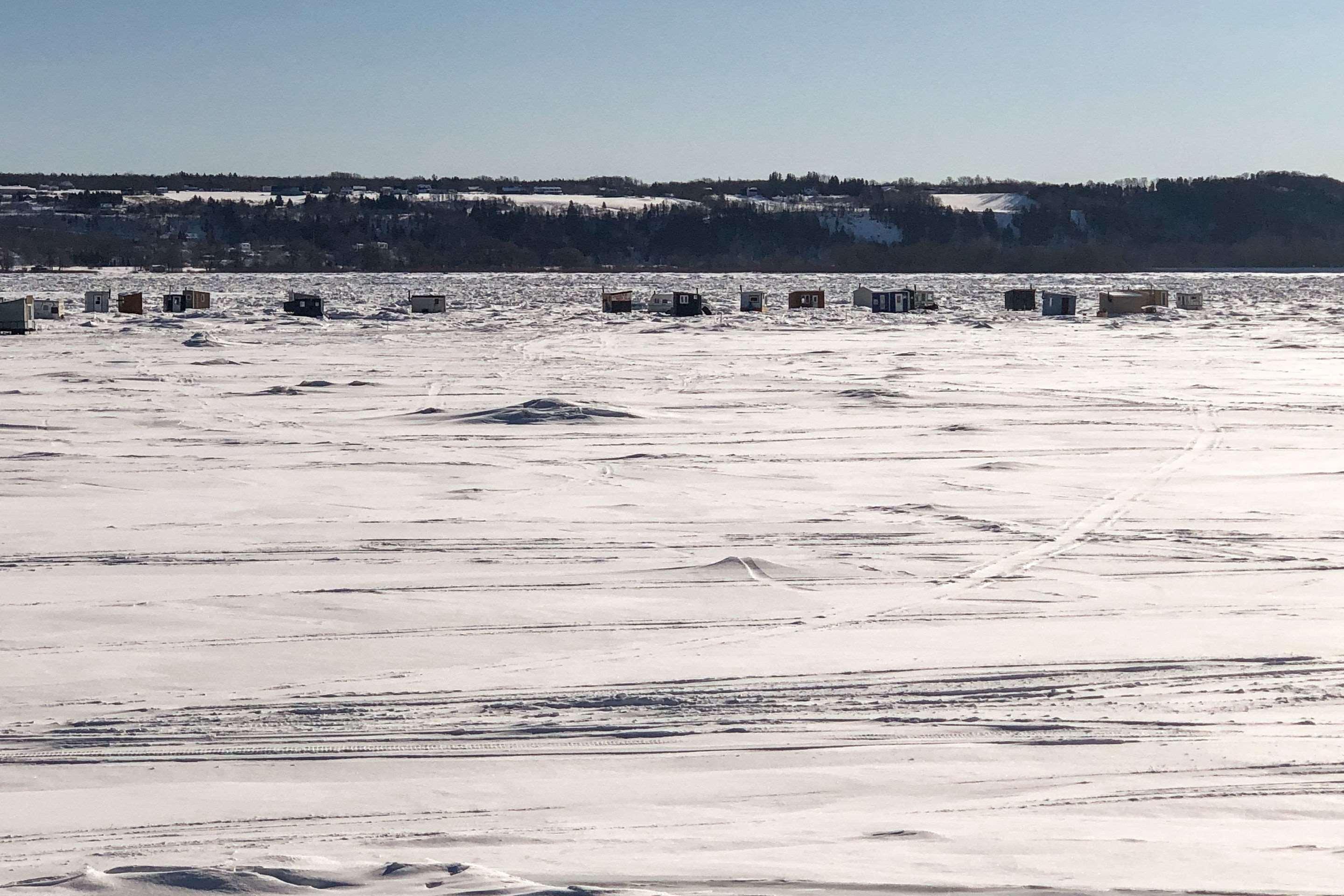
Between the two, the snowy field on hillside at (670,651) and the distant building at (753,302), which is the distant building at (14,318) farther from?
the distant building at (753,302)

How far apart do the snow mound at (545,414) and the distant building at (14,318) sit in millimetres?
20216

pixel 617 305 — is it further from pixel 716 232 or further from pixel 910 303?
pixel 716 232

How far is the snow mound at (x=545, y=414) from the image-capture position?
1550cm

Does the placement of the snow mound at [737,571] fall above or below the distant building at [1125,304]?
below

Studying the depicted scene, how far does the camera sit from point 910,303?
46.8 metres

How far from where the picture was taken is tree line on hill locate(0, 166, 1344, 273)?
413 feet

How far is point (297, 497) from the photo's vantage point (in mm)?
10648

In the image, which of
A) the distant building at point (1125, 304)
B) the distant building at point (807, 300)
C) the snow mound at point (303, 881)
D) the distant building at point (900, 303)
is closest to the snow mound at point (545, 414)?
the snow mound at point (303, 881)

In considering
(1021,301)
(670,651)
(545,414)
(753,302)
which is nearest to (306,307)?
(753,302)

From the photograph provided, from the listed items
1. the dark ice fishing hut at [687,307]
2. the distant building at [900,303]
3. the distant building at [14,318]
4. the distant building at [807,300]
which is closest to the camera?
the distant building at [14,318]

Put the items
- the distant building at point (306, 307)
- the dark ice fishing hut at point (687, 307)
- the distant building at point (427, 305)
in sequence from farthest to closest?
the distant building at point (427, 305)
the dark ice fishing hut at point (687, 307)
the distant building at point (306, 307)

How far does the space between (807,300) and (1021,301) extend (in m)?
7.06

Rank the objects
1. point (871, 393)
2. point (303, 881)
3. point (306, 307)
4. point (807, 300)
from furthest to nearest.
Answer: point (807, 300) → point (306, 307) → point (871, 393) → point (303, 881)

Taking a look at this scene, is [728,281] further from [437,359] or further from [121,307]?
[437,359]
